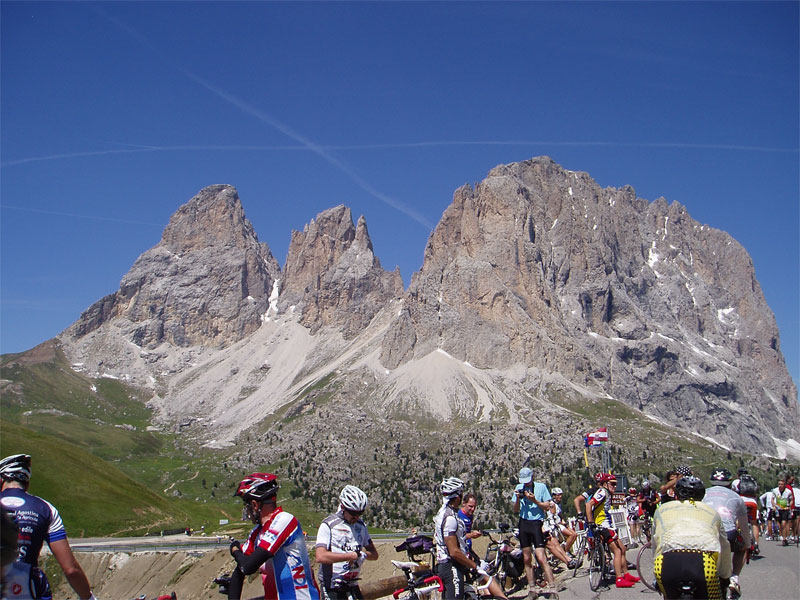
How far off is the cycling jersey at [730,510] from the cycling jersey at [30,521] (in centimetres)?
1106

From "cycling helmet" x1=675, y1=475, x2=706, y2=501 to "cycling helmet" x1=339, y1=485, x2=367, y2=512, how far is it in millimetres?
5062

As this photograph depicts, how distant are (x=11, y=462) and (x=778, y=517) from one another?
1054 inches

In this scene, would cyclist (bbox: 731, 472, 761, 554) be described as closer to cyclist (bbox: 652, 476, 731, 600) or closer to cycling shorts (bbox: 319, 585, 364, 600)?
cyclist (bbox: 652, 476, 731, 600)

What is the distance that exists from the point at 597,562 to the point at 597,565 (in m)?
0.08

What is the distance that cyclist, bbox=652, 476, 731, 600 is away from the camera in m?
9.95

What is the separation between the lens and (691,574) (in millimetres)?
9953

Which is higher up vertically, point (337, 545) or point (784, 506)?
point (337, 545)

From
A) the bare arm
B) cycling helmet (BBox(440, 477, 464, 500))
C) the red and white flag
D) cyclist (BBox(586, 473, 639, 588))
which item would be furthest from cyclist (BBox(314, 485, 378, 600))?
the red and white flag

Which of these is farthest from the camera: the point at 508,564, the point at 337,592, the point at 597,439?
the point at 597,439

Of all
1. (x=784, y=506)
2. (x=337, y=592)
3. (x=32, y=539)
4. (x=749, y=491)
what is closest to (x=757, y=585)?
(x=749, y=491)

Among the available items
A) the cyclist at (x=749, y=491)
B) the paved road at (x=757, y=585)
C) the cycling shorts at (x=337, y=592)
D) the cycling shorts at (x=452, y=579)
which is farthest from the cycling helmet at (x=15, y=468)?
the cyclist at (x=749, y=491)

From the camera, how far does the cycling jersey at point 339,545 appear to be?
11656 millimetres

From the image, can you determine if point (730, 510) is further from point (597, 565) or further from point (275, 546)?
point (275, 546)

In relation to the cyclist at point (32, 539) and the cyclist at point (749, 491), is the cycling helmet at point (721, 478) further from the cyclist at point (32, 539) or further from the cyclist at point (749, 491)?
the cyclist at point (32, 539)
